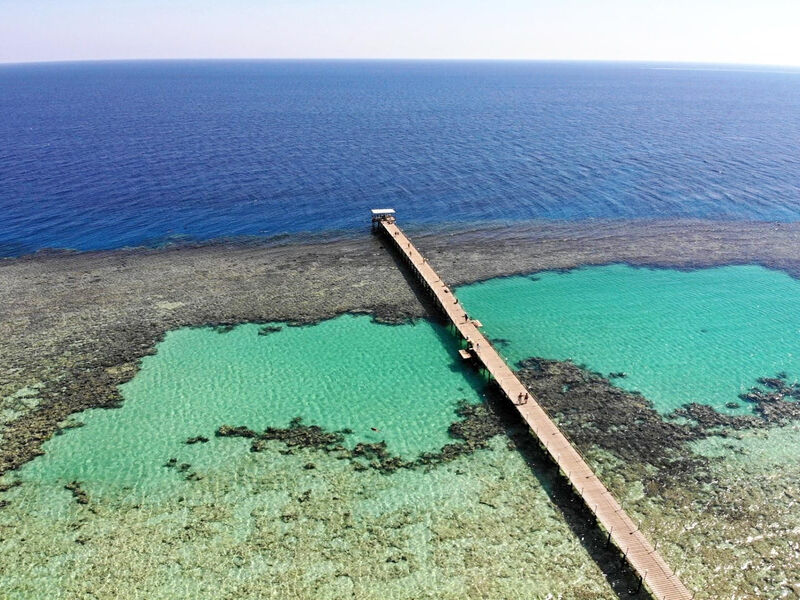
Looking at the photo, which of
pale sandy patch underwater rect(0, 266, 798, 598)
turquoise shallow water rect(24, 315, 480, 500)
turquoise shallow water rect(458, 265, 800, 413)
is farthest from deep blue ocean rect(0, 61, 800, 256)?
pale sandy patch underwater rect(0, 266, 798, 598)

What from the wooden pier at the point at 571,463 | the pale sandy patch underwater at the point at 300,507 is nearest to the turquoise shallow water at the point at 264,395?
the pale sandy patch underwater at the point at 300,507

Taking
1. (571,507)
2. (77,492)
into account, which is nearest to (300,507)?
(77,492)

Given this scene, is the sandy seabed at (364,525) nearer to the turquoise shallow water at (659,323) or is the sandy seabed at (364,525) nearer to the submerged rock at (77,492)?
the submerged rock at (77,492)

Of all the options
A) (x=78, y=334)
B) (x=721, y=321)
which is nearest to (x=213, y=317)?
(x=78, y=334)

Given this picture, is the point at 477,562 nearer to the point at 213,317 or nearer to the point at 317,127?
the point at 213,317

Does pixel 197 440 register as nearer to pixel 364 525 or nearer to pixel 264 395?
pixel 264 395
